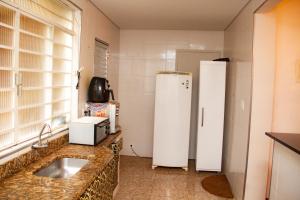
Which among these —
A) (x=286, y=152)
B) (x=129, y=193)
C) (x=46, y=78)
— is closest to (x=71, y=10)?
(x=46, y=78)

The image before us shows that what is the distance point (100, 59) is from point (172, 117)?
140cm

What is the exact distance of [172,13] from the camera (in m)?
3.52

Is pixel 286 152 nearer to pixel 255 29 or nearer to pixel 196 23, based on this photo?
pixel 255 29

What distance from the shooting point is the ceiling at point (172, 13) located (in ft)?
10.1

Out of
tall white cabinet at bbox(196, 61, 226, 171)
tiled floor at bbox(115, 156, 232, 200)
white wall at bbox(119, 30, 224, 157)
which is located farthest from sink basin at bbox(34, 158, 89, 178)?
white wall at bbox(119, 30, 224, 157)

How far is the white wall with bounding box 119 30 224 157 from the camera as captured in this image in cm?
460

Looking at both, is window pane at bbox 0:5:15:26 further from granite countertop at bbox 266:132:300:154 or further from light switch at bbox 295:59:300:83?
light switch at bbox 295:59:300:83

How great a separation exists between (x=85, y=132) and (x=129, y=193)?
119cm

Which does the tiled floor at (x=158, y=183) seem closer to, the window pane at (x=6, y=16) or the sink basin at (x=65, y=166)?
the sink basin at (x=65, y=166)

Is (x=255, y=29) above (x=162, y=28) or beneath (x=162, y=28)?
beneath

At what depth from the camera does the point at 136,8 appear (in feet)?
11.0

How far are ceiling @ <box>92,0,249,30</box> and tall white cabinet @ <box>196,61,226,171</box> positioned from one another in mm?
659

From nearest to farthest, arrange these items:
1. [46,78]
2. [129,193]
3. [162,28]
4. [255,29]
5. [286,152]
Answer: [286,152] < [46,78] < [255,29] < [129,193] < [162,28]

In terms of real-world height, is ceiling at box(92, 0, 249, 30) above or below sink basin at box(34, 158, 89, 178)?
above
